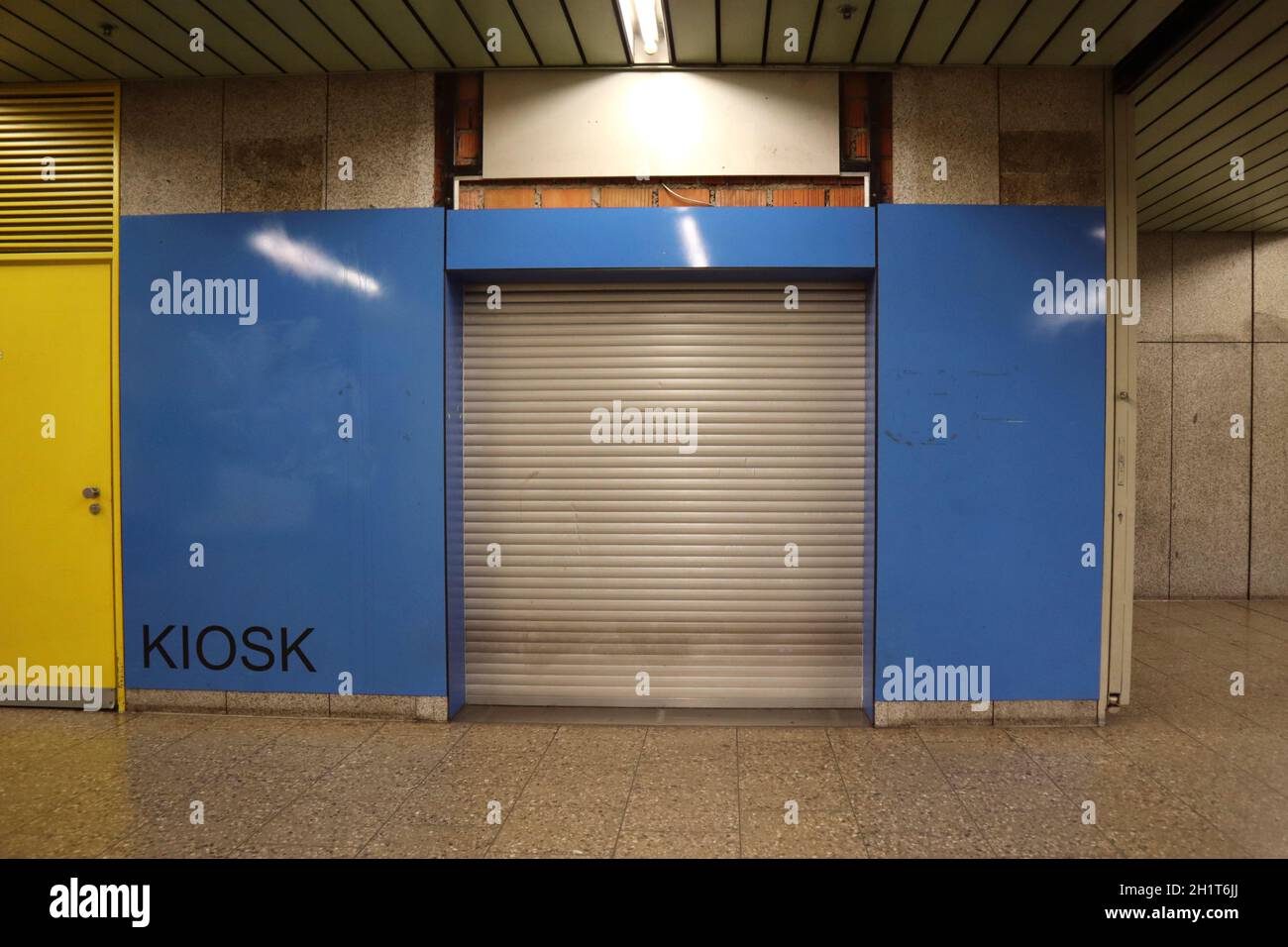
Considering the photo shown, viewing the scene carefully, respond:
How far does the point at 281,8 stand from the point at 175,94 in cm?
129

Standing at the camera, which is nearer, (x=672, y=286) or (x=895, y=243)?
(x=895, y=243)

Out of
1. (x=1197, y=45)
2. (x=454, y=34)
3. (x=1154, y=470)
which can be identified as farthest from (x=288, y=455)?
(x=1154, y=470)

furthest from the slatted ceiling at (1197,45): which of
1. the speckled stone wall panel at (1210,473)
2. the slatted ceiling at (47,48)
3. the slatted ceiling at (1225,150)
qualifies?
the slatted ceiling at (47,48)

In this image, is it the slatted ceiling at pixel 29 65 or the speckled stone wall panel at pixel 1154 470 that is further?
the speckled stone wall panel at pixel 1154 470

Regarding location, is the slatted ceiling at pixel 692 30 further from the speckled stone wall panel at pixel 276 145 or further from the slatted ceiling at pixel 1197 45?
the slatted ceiling at pixel 1197 45

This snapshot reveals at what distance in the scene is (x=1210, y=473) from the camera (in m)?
8.14

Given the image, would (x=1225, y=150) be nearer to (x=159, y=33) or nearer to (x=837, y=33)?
(x=837, y=33)

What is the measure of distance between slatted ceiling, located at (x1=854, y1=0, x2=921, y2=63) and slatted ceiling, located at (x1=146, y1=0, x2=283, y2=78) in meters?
3.52

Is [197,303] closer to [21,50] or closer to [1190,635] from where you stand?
[21,50]

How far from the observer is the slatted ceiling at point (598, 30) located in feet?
13.1

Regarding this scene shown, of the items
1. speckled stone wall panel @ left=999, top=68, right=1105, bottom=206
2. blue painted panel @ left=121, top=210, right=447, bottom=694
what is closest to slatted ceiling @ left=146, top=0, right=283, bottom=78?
blue painted panel @ left=121, top=210, right=447, bottom=694

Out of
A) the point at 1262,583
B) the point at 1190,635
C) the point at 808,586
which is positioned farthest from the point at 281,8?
the point at 1262,583

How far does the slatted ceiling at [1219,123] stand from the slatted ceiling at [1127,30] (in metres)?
0.26

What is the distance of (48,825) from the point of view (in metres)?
3.33
